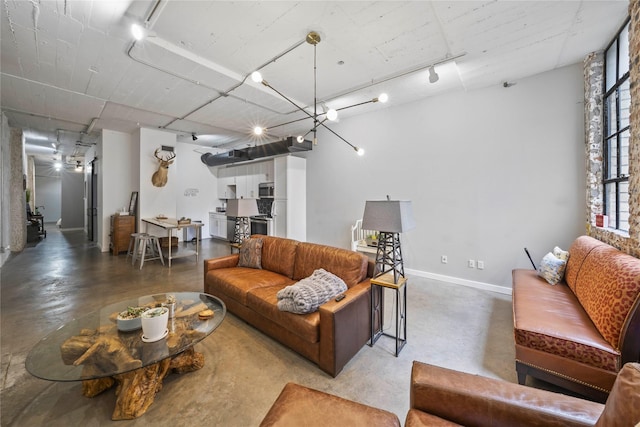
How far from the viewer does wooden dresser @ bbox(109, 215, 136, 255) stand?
5.80m

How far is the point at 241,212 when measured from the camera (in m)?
3.84

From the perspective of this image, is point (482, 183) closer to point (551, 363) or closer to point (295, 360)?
point (551, 363)

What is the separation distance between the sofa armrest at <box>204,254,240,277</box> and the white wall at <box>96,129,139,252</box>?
14.6ft

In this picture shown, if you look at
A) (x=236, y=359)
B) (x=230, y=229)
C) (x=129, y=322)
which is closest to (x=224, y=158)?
(x=230, y=229)

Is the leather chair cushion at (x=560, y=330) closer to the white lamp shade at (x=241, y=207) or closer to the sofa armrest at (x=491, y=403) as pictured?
the sofa armrest at (x=491, y=403)

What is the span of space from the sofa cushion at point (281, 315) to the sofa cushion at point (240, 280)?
0.12m

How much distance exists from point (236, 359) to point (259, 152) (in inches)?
206

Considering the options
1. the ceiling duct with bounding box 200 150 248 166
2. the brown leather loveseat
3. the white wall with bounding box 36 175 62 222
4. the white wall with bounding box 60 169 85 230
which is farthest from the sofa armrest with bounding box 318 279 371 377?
the white wall with bounding box 36 175 62 222

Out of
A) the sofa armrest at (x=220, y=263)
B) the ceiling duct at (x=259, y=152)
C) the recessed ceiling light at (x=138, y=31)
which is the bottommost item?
the sofa armrest at (x=220, y=263)

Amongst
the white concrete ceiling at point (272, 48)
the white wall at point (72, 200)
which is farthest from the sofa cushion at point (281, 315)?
the white wall at point (72, 200)

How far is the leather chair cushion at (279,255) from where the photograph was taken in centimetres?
300

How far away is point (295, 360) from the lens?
83.5 inches

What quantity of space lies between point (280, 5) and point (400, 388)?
131 inches

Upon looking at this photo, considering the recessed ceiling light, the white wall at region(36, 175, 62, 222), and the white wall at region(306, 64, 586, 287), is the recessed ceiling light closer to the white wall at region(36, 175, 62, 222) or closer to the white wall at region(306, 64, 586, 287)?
the white wall at region(306, 64, 586, 287)
